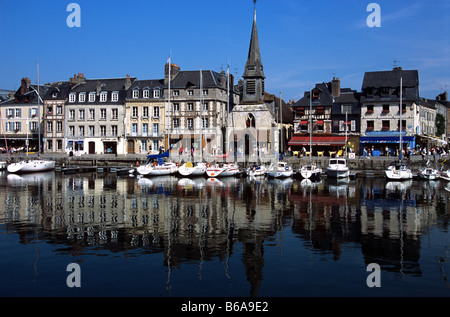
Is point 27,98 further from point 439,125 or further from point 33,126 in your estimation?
point 439,125

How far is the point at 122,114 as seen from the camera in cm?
6925

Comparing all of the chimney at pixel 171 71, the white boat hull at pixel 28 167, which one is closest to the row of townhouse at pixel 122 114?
the chimney at pixel 171 71

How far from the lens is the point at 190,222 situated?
2169 cm

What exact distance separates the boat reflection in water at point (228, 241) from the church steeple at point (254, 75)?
3046cm

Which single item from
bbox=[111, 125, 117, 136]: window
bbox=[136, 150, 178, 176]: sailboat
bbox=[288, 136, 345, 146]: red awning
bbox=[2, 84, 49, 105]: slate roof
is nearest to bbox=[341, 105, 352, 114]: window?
→ bbox=[288, 136, 345, 146]: red awning

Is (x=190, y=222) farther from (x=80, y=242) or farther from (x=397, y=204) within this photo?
(x=397, y=204)

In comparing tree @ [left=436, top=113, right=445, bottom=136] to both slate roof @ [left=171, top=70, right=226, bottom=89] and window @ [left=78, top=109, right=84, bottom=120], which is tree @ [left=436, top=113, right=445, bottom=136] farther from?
window @ [left=78, top=109, right=84, bottom=120]

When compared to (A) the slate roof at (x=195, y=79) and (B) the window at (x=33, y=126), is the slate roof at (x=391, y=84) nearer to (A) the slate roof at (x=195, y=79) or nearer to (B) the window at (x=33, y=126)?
(A) the slate roof at (x=195, y=79)

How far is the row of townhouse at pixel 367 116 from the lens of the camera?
60.0 meters

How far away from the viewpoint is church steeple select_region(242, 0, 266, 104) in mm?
60844

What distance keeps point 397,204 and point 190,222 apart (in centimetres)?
1421

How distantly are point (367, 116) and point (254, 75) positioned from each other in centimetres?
1629

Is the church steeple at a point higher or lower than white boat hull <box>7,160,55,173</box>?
higher
